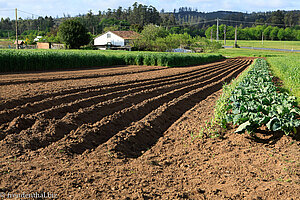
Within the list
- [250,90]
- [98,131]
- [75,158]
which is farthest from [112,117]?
[250,90]

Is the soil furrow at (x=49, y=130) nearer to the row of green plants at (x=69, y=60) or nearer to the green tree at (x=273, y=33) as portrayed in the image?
the row of green plants at (x=69, y=60)

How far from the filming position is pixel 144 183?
161 inches

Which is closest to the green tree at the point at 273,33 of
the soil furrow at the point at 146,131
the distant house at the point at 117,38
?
the distant house at the point at 117,38

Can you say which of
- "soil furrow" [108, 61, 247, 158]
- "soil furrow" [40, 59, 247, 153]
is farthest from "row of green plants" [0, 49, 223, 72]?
"soil furrow" [108, 61, 247, 158]

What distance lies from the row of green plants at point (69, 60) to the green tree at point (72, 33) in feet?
105

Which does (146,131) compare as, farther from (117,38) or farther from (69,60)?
(117,38)

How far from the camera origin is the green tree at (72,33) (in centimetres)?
5722

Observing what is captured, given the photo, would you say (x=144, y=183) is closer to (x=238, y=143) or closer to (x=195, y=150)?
(x=195, y=150)

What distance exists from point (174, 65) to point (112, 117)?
2256cm

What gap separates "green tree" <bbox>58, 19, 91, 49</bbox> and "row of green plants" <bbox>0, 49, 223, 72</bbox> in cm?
3199

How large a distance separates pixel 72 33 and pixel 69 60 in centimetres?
3693

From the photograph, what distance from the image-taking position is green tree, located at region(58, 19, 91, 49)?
188 feet

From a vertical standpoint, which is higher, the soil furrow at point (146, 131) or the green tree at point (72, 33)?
the green tree at point (72, 33)

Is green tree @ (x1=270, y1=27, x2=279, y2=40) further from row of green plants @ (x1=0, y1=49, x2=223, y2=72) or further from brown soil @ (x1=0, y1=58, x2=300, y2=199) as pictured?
brown soil @ (x1=0, y1=58, x2=300, y2=199)
